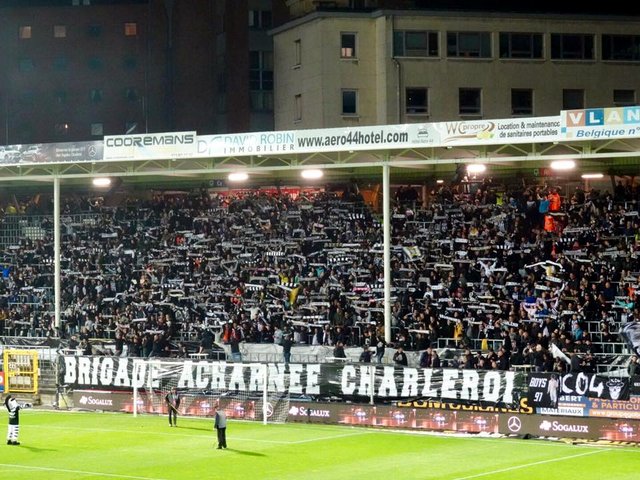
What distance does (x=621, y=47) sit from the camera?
68188mm

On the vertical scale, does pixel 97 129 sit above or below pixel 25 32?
below

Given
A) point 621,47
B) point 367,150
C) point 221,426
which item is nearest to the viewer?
point 221,426

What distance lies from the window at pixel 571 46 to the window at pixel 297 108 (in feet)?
44.7

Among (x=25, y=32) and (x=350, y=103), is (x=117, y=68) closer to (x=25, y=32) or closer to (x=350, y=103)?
(x=25, y=32)

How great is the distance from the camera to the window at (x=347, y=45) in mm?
66625

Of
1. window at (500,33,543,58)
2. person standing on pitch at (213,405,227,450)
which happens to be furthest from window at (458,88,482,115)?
person standing on pitch at (213,405,227,450)

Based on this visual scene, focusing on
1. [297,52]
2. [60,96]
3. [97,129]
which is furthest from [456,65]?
[60,96]

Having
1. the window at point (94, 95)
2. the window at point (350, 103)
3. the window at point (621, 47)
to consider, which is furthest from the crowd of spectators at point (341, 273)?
the window at point (94, 95)

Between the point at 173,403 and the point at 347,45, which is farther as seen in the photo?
the point at 347,45

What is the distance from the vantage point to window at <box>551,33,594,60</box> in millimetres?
67312

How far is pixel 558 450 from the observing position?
32.3 meters

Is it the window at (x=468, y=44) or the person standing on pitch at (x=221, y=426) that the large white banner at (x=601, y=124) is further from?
the window at (x=468, y=44)

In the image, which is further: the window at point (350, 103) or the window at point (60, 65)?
the window at point (60, 65)

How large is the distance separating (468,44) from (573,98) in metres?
6.43
